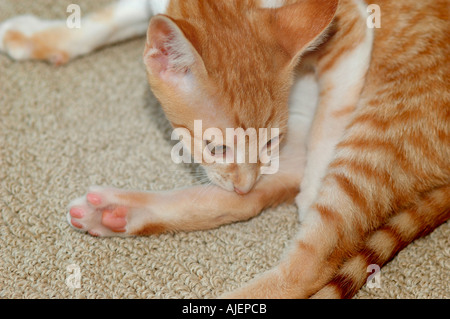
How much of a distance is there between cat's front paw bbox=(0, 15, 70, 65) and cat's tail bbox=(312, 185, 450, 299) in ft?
3.74

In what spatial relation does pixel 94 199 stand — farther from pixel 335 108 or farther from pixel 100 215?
pixel 335 108

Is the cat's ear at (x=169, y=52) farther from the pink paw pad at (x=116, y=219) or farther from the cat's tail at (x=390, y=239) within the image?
the cat's tail at (x=390, y=239)

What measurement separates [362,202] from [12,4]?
4.82 feet

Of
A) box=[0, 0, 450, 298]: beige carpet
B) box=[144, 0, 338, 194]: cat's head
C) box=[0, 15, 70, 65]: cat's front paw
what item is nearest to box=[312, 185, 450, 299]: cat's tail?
box=[0, 0, 450, 298]: beige carpet

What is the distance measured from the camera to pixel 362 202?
52.6 inches

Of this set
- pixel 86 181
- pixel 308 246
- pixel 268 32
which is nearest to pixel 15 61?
pixel 86 181

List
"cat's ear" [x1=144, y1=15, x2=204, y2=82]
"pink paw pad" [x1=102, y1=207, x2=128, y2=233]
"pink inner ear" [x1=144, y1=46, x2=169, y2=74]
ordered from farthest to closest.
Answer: "pink paw pad" [x1=102, y1=207, x2=128, y2=233], "pink inner ear" [x1=144, y1=46, x2=169, y2=74], "cat's ear" [x1=144, y1=15, x2=204, y2=82]

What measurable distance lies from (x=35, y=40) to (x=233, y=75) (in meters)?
0.85

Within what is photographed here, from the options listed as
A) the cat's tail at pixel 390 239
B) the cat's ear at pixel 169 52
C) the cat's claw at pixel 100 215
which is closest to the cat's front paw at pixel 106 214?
the cat's claw at pixel 100 215

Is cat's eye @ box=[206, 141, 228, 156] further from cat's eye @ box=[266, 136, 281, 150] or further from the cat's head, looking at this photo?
cat's eye @ box=[266, 136, 281, 150]

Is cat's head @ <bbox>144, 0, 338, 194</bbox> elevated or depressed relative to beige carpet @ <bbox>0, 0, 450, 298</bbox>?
elevated

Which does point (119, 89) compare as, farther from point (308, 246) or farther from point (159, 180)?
point (308, 246)

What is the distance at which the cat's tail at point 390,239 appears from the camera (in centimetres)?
127

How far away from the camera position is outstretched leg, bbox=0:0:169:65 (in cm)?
183
